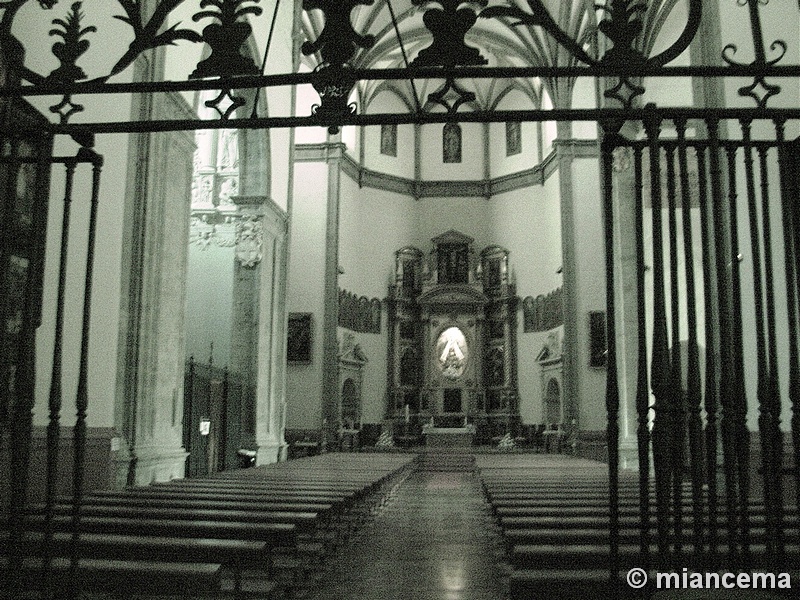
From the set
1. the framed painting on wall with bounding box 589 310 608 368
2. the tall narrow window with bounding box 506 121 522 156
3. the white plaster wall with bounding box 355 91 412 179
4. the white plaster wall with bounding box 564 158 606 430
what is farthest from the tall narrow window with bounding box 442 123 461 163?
the framed painting on wall with bounding box 589 310 608 368

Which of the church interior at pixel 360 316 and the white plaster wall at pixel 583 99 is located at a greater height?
the white plaster wall at pixel 583 99

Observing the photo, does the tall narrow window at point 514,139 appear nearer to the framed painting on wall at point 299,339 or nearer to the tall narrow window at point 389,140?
the tall narrow window at point 389,140

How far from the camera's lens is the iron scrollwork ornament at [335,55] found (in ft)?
10.7

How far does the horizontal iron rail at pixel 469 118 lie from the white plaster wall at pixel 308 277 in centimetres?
1840

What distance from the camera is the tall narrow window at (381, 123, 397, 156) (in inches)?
1120

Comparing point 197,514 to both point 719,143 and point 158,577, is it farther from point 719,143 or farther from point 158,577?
point 719,143

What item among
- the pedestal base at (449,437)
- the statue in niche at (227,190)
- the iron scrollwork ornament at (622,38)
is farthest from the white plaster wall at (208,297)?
the iron scrollwork ornament at (622,38)

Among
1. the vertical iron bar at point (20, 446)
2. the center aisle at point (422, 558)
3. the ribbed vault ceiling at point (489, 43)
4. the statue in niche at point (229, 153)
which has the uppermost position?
the ribbed vault ceiling at point (489, 43)

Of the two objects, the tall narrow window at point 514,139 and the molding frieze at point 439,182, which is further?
the tall narrow window at point 514,139

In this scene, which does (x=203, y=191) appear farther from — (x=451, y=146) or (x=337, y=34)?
(x=451, y=146)

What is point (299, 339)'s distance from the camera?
22.5 metres

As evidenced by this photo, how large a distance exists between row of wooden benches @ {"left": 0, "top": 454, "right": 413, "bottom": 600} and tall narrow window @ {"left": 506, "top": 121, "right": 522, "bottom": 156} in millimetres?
22752

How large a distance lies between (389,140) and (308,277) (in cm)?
826

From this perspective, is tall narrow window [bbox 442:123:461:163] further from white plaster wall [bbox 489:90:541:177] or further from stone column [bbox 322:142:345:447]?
stone column [bbox 322:142:345:447]
